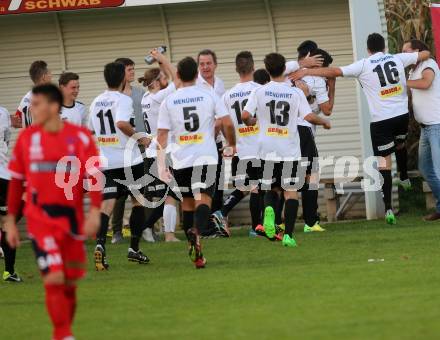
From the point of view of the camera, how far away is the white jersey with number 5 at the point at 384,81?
18.3 metres

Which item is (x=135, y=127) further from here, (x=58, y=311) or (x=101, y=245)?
(x=58, y=311)

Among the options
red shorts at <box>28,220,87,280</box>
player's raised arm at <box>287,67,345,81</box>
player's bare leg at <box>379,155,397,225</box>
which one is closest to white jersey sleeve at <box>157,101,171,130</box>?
player's raised arm at <box>287,67,345,81</box>

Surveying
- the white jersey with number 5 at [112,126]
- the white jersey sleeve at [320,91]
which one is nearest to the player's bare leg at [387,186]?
the white jersey sleeve at [320,91]

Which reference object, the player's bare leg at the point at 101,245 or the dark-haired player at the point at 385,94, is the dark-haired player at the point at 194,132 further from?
the dark-haired player at the point at 385,94

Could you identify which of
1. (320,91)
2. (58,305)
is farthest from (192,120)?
(58,305)

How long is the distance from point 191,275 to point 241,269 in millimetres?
611

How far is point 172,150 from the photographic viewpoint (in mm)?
14867

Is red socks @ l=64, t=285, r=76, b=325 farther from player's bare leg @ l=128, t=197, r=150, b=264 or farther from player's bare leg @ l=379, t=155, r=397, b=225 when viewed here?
player's bare leg @ l=379, t=155, r=397, b=225

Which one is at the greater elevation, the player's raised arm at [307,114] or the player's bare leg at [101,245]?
the player's raised arm at [307,114]

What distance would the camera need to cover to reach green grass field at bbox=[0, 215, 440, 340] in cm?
975

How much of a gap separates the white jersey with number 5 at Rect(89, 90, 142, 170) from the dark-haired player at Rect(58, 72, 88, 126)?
100cm

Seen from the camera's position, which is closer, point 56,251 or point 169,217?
point 56,251

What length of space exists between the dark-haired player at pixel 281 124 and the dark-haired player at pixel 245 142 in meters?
1.75

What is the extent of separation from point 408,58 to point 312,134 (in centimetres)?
171
